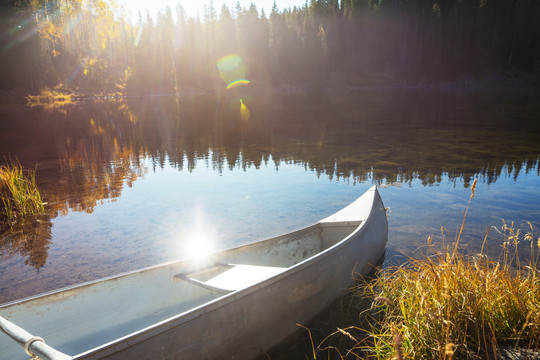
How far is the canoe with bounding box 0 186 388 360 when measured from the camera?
11.1 ft

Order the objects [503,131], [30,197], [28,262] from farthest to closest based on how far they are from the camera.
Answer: [503,131] → [30,197] → [28,262]

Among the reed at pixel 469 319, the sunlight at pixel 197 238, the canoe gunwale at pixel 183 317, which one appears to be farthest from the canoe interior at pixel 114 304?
the reed at pixel 469 319

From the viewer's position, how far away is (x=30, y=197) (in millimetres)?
9320

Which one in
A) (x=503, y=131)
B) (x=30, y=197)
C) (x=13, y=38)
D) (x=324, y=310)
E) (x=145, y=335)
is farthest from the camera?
(x=13, y=38)

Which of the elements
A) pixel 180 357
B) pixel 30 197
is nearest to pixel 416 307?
pixel 180 357

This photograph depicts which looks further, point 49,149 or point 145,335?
point 49,149

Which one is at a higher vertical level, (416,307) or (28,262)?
(416,307)

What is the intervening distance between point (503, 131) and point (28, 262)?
75.2 feet

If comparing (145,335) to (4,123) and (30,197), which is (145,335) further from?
(4,123)

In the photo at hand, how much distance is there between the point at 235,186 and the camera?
12.1m

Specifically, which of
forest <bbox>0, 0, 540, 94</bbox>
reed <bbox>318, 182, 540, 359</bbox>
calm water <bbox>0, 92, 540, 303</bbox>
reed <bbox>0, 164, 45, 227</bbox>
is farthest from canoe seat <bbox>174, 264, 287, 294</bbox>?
forest <bbox>0, 0, 540, 94</bbox>

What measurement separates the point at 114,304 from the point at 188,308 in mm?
922

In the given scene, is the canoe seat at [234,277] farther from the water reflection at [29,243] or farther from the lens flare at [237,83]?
the lens flare at [237,83]

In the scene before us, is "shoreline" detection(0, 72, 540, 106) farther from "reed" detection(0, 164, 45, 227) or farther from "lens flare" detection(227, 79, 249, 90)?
"reed" detection(0, 164, 45, 227)
